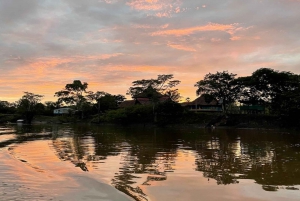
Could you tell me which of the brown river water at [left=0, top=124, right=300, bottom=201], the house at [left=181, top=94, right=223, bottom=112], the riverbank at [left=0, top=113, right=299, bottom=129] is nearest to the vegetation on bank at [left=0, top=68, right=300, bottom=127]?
the riverbank at [left=0, top=113, right=299, bottom=129]

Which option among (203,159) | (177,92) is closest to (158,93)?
(177,92)

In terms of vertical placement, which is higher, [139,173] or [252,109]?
[252,109]

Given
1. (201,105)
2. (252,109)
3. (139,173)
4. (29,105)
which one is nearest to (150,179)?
(139,173)

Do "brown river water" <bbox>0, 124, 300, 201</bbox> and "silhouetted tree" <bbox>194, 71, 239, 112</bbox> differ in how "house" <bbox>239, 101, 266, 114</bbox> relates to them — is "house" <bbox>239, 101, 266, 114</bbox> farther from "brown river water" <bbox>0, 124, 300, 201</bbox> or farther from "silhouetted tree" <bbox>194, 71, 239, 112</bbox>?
"brown river water" <bbox>0, 124, 300, 201</bbox>

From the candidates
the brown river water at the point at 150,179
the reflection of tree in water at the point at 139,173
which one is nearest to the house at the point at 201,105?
the brown river water at the point at 150,179

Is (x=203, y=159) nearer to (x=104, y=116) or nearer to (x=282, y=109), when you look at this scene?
(x=282, y=109)

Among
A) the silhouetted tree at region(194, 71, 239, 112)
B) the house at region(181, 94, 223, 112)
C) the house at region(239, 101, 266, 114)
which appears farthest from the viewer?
the house at region(181, 94, 223, 112)

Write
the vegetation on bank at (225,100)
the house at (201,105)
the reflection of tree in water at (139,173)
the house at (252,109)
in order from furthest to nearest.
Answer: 1. the house at (201,105)
2. the house at (252,109)
3. the vegetation on bank at (225,100)
4. the reflection of tree in water at (139,173)

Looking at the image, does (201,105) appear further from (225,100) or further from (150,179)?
(150,179)

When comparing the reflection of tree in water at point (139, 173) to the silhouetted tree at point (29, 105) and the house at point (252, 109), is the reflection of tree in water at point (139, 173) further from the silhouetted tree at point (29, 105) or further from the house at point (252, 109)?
the silhouetted tree at point (29, 105)

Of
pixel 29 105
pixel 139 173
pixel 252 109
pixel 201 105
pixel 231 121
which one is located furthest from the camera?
pixel 29 105

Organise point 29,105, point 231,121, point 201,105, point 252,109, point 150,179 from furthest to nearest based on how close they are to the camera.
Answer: point 29,105, point 201,105, point 252,109, point 231,121, point 150,179

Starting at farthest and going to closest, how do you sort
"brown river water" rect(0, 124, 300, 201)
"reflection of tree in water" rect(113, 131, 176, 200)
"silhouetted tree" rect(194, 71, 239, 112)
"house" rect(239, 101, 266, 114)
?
"house" rect(239, 101, 266, 114) < "silhouetted tree" rect(194, 71, 239, 112) < "reflection of tree in water" rect(113, 131, 176, 200) < "brown river water" rect(0, 124, 300, 201)

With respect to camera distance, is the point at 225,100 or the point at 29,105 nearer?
the point at 225,100
